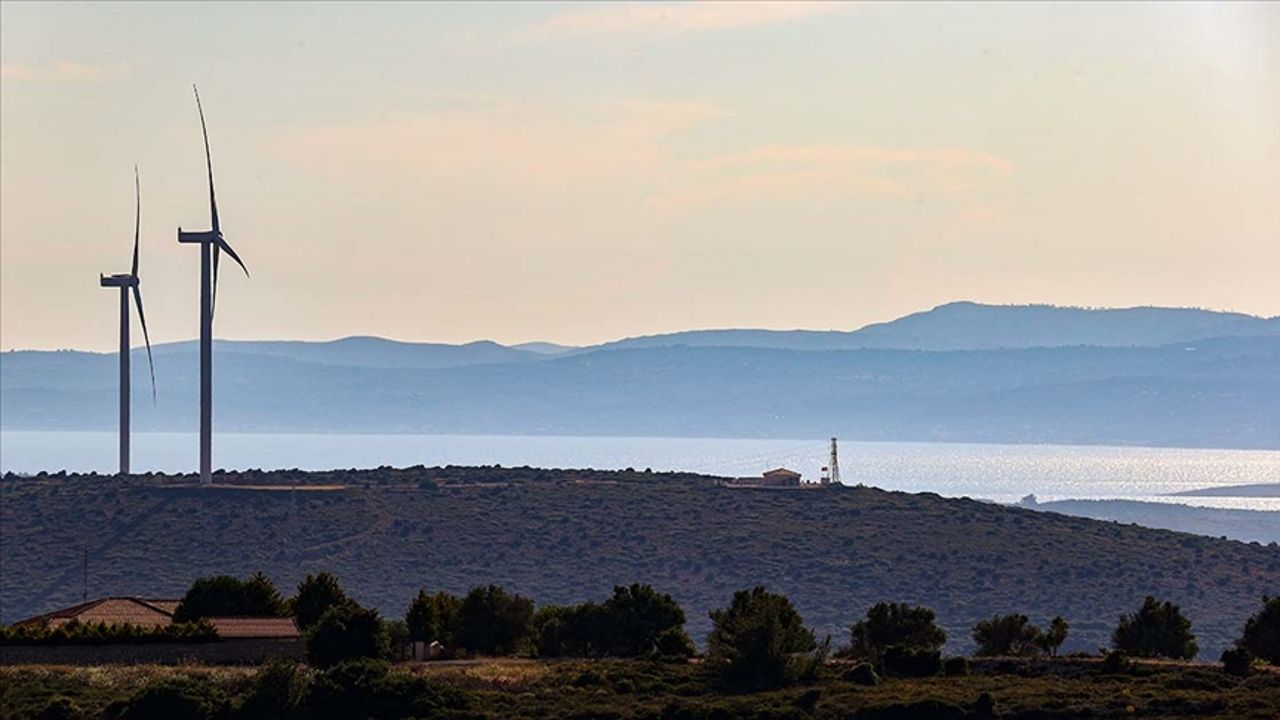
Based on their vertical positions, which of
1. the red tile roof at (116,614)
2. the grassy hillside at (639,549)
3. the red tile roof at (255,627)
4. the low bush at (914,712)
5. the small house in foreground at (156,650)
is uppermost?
the grassy hillside at (639,549)

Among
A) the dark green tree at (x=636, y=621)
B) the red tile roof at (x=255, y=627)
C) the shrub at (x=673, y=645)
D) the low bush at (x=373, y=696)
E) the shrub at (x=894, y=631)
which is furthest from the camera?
the shrub at (x=894, y=631)

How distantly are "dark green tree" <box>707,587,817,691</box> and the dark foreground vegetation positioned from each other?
31.3 inches

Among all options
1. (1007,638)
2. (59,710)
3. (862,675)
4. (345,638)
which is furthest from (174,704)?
(1007,638)

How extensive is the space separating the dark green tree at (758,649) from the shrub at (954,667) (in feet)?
14.4

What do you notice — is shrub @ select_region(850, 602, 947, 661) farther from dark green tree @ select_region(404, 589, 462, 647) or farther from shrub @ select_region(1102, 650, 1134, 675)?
dark green tree @ select_region(404, 589, 462, 647)

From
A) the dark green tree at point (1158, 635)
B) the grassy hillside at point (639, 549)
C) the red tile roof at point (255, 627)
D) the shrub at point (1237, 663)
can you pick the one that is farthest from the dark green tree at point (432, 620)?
the grassy hillside at point (639, 549)

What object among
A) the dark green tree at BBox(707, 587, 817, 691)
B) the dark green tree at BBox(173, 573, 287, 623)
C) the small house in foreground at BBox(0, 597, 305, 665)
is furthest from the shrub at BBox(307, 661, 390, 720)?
the dark green tree at BBox(173, 573, 287, 623)

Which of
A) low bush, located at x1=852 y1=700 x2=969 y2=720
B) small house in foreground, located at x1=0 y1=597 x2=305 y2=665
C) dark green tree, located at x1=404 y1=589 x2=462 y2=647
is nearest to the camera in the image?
low bush, located at x1=852 y1=700 x2=969 y2=720

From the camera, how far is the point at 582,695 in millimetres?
73375

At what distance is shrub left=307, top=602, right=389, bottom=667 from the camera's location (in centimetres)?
7725

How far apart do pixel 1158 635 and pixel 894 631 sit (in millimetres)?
9448

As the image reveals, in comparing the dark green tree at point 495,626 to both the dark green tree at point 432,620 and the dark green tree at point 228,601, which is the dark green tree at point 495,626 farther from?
the dark green tree at point 228,601

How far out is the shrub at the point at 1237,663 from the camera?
76812 millimetres

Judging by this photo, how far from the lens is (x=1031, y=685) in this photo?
75000 millimetres
